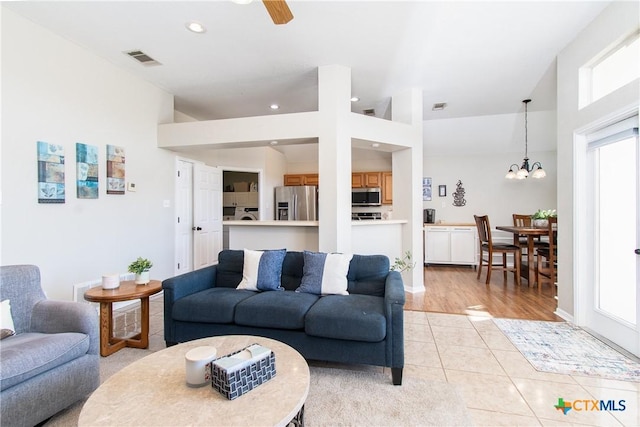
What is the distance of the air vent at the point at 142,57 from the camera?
3274mm

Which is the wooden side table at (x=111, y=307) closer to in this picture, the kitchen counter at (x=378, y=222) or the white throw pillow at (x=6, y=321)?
the white throw pillow at (x=6, y=321)

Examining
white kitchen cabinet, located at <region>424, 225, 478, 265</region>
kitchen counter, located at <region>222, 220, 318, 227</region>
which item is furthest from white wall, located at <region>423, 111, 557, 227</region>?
kitchen counter, located at <region>222, 220, 318, 227</region>

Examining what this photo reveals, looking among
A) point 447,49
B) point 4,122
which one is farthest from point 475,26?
point 4,122

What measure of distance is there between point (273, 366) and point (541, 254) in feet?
16.0

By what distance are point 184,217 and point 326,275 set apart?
3.25 m

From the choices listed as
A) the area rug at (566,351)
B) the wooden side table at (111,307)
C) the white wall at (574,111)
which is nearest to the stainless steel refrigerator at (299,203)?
the wooden side table at (111,307)

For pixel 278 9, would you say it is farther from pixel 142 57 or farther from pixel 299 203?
pixel 299 203

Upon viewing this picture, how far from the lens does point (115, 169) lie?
3568 mm

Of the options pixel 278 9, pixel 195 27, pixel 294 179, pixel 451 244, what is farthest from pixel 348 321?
pixel 294 179

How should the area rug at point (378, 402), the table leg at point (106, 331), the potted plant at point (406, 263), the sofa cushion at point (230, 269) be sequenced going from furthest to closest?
the potted plant at point (406, 263)
the sofa cushion at point (230, 269)
the table leg at point (106, 331)
the area rug at point (378, 402)

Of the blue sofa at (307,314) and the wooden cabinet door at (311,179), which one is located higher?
the wooden cabinet door at (311,179)

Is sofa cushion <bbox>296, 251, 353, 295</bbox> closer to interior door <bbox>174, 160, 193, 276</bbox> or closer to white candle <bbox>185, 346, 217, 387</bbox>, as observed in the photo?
white candle <bbox>185, 346, 217, 387</bbox>

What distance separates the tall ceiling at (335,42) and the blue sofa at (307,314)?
219cm

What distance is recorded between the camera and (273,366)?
141 cm
